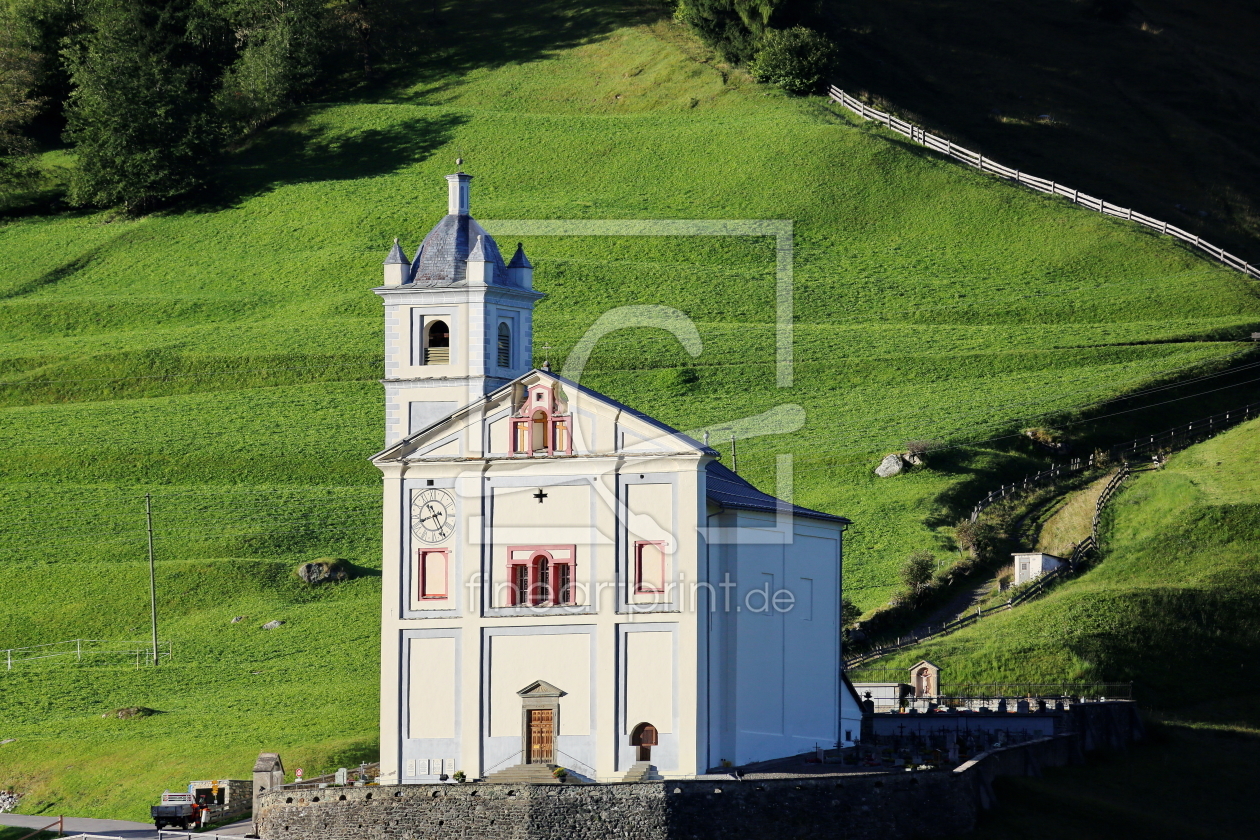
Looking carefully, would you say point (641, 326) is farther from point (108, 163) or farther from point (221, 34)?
point (221, 34)

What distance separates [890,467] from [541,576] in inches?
1342

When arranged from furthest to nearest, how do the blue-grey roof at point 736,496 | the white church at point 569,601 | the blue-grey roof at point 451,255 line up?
the blue-grey roof at point 451,255
the blue-grey roof at point 736,496
the white church at point 569,601

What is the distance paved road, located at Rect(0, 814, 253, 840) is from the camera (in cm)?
4766

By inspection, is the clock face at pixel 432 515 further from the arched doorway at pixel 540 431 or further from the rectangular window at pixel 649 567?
the rectangular window at pixel 649 567

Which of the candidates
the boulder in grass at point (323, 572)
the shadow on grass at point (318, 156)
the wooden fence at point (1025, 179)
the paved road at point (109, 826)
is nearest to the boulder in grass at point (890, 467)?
the boulder in grass at point (323, 572)

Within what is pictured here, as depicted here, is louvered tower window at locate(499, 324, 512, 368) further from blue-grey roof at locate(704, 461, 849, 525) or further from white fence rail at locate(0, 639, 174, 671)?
white fence rail at locate(0, 639, 174, 671)

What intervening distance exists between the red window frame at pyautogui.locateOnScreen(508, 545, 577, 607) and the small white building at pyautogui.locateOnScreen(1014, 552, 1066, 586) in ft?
90.2

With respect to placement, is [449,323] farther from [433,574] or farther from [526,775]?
[526,775]

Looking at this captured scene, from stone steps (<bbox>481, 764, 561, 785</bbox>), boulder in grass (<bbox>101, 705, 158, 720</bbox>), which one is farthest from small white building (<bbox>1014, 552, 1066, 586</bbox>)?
boulder in grass (<bbox>101, 705, 158, 720</bbox>)

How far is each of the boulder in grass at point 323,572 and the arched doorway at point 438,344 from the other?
21.5 meters

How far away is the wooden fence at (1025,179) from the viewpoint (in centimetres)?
10944

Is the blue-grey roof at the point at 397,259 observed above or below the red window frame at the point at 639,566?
above

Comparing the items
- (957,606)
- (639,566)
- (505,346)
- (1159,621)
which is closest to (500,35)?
(957,606)

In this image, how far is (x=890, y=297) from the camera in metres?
104
